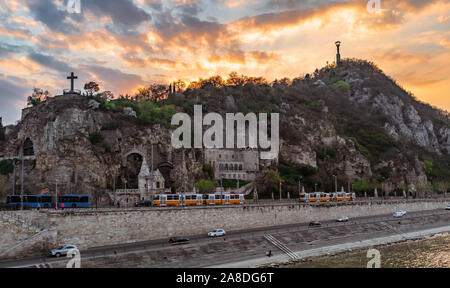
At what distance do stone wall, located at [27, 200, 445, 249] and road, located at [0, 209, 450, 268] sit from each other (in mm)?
1169

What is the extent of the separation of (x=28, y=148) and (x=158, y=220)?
32.4 m

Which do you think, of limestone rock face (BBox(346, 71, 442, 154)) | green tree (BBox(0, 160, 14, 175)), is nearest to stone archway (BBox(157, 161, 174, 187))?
green tree (BBox(0, 160, 14, 175))

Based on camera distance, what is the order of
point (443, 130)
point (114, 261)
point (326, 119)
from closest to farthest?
1. point (114, 261)
2. point (326, 119)
3. point (443, 130)

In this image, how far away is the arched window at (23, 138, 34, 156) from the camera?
62.4 metres

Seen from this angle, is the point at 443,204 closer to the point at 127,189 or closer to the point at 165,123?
the point at 165,123

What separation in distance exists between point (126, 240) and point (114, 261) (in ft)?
24.2

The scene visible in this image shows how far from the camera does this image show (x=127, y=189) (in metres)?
58.1

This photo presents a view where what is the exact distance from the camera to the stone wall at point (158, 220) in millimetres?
37750

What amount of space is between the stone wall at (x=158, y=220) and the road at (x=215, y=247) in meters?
1.17

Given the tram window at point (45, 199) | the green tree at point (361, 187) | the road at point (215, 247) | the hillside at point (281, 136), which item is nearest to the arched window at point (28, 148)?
the hillside at point (281, 136)

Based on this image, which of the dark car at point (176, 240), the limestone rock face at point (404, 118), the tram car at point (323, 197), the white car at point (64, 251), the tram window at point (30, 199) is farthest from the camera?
the limestone rock face at point (404, 118)

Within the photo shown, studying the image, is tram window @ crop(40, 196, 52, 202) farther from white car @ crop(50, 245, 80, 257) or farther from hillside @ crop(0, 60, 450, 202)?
white car @ crop(50, 245, 80, 257)

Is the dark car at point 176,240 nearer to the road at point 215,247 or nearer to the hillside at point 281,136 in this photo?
the road at point 215,247
